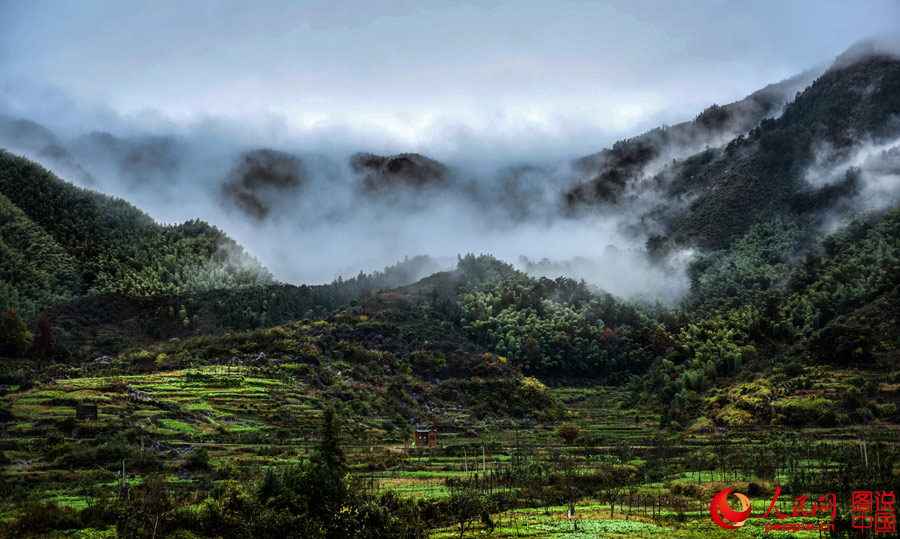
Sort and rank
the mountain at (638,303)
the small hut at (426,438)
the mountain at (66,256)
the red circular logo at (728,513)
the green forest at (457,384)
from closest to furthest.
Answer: the red circular logo at (728,513), the green forest at (457,384), the small hut at (426,438), the mountain at (638,303), the mountain at (66,256)

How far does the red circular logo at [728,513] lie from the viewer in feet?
126

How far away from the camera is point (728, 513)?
4034cm

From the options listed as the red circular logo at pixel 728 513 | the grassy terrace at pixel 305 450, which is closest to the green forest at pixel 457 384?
the grassy terrace at pixel 305 450

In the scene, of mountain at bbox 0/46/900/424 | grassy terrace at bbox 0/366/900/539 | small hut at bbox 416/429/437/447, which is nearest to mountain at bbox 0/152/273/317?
mountain at bbox 0/46/900/424

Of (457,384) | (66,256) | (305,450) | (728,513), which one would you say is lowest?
(728,513)

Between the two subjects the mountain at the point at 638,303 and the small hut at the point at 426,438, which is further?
the mountain at the point at 638,303

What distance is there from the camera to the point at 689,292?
15750cm

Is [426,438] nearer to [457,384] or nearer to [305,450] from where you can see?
[305,450]

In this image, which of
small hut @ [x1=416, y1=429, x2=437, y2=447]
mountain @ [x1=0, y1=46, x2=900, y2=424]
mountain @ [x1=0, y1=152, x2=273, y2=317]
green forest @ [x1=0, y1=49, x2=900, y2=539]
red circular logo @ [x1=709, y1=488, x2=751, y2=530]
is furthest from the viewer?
mountain @ [x1=0, y1=152, x2=273, y2=317]

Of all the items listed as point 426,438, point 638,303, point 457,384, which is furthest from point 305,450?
point 638,303

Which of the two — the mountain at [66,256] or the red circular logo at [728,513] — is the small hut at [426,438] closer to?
the red circular logo at [728,513]

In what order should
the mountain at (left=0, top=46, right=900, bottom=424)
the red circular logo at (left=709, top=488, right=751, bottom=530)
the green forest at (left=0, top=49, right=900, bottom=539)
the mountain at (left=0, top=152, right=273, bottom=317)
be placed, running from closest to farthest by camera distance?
the red circular logo at (left=709, top=488, right=751, bottom=530)
the green forest at (left=0, top=49, right=900, bottom=539)
the mountain at (left=0, top=46, right=900, bottom=424)
the mountain at (left=0, top=152, right=273, bottom=317)

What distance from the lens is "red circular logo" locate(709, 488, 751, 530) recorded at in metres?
38.5

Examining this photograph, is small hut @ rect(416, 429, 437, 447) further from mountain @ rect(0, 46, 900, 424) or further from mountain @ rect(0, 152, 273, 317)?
mountain @ rect(0, 152, 273, 317)
